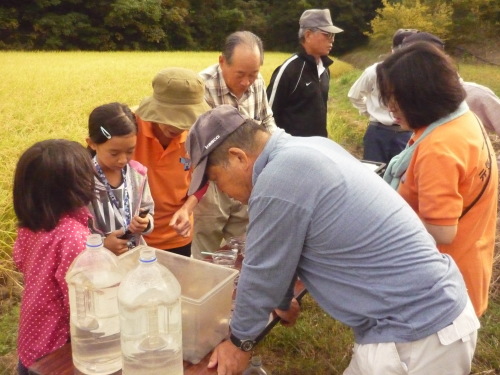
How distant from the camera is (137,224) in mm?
2078

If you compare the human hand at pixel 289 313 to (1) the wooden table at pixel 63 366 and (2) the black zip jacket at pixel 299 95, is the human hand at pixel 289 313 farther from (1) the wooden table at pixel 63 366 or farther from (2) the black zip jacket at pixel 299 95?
(2) the black zip jacket at pixel 299 95

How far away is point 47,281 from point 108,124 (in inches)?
29.7

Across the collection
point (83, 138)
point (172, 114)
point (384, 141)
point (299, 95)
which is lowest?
point (83, 138)

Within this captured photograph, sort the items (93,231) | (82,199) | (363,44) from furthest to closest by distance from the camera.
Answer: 1. (363,44)
2. (93,231)
3. (82,199)

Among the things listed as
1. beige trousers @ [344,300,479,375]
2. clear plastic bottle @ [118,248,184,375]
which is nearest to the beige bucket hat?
→ clear plastic bottle @ [118,248,184,375]

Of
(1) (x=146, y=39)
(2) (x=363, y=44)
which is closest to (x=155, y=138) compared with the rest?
(1) (x=146, y=39)

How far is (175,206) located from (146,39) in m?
23.9

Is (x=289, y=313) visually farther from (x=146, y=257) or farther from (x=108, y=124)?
(x=108, y=124)

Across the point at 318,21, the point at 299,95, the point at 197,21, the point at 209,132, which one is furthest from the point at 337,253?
the point at 197,21

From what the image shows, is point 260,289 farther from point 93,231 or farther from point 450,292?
point 93,231

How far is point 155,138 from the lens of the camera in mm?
2426

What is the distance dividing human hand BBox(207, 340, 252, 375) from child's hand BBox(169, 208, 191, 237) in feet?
2.95

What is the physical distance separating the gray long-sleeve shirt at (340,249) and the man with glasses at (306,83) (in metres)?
2.87

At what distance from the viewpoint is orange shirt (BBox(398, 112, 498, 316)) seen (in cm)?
171
